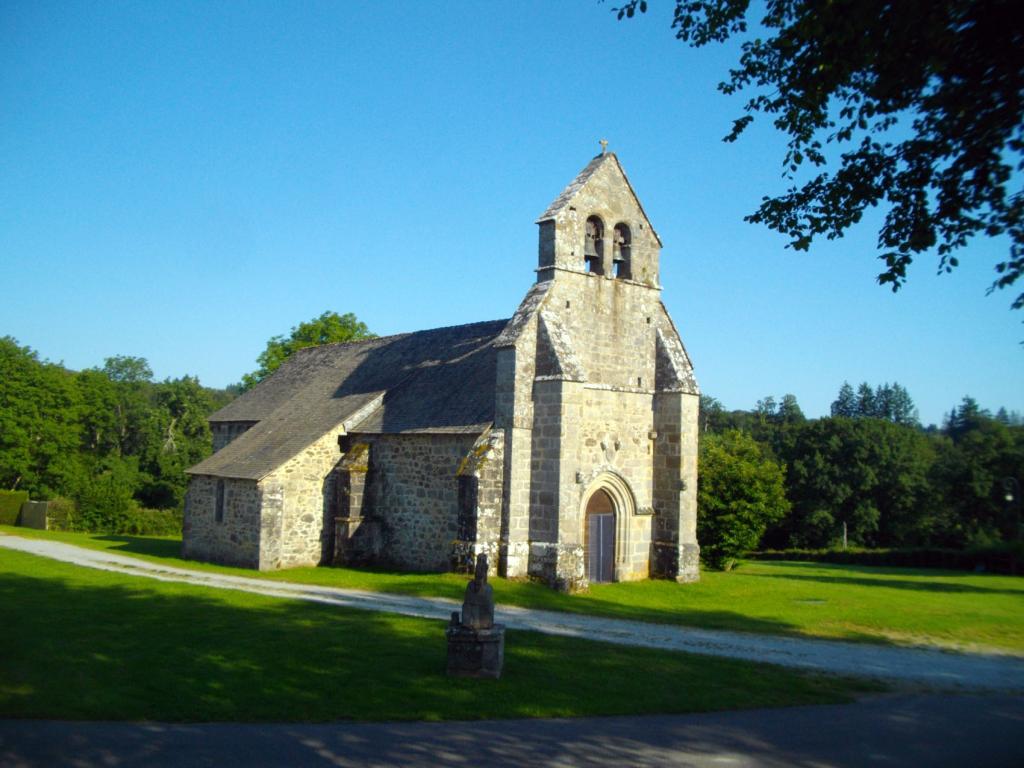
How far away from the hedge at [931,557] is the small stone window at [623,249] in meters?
27.2

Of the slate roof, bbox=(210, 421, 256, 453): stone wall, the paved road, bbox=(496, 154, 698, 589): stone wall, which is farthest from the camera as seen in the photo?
bbox=(210, 421, 256, 453): stone wall

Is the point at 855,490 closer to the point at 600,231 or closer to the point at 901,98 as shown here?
the point at 600,231

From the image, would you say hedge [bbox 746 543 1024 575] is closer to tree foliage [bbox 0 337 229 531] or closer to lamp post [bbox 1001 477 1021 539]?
lamp post [bbox 1001 477 1021 539]

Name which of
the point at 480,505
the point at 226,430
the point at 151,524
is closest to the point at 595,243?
the point at 480,505

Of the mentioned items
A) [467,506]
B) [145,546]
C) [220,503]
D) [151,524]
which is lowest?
[145,546]

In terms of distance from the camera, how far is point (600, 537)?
953 inches

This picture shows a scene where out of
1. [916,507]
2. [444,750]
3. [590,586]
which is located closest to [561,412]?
[590,586]

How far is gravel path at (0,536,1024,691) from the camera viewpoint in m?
14.3

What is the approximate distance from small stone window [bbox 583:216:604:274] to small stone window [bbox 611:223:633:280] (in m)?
0.54

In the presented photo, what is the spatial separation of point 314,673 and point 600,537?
13.2 meters

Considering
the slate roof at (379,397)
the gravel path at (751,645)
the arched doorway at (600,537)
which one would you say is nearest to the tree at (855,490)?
the slate roof at (379,397)

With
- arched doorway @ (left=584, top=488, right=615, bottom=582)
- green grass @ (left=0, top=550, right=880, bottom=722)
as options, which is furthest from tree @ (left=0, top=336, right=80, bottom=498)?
arched doorway @ (left=584, top=488, right=615, bottom=582)

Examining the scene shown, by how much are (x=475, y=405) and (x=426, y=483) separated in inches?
110

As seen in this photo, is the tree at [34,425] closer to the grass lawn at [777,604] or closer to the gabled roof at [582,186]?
the grass lawn at [777,604]
